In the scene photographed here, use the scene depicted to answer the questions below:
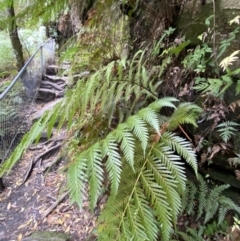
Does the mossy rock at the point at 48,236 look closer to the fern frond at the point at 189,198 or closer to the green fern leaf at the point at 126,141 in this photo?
the fern frond at the point at 189,198

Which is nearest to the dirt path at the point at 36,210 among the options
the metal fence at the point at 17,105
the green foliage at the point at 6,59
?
the metal fence at the point at 17,105

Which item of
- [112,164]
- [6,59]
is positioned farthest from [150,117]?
[6,59]

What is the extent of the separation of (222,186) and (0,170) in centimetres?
138

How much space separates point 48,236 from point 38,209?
2.34 feet

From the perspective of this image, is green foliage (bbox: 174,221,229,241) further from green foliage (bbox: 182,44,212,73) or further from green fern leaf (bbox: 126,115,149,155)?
green foliage (bbox: 182,44,212,73)

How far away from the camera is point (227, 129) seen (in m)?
1.50

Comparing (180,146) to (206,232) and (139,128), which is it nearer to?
(139,128)

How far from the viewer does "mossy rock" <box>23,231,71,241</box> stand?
2611mm

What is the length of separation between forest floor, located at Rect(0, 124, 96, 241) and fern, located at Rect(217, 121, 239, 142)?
147 centimetres

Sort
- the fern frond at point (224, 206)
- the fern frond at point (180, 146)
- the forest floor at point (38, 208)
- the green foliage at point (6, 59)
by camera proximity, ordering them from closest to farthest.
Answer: the fern frond at point (180, 146) → the fern frond at point (224, 206) → the forest floor at point (38, 208) → the green foliage at point (6, 59)

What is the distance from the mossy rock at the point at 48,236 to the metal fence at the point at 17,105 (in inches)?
58.7

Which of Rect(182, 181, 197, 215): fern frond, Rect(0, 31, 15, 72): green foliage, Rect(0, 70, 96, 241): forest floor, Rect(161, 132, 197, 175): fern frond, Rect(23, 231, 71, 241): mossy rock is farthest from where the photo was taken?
Rect(0, 31, 15, 72): green foliage

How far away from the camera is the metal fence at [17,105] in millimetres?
4020

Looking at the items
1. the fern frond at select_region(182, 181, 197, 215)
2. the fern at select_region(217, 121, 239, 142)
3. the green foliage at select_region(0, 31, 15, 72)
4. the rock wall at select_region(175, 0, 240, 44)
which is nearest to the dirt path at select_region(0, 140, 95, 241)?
the fern frond at select_region(182, 181, 197, 215)
